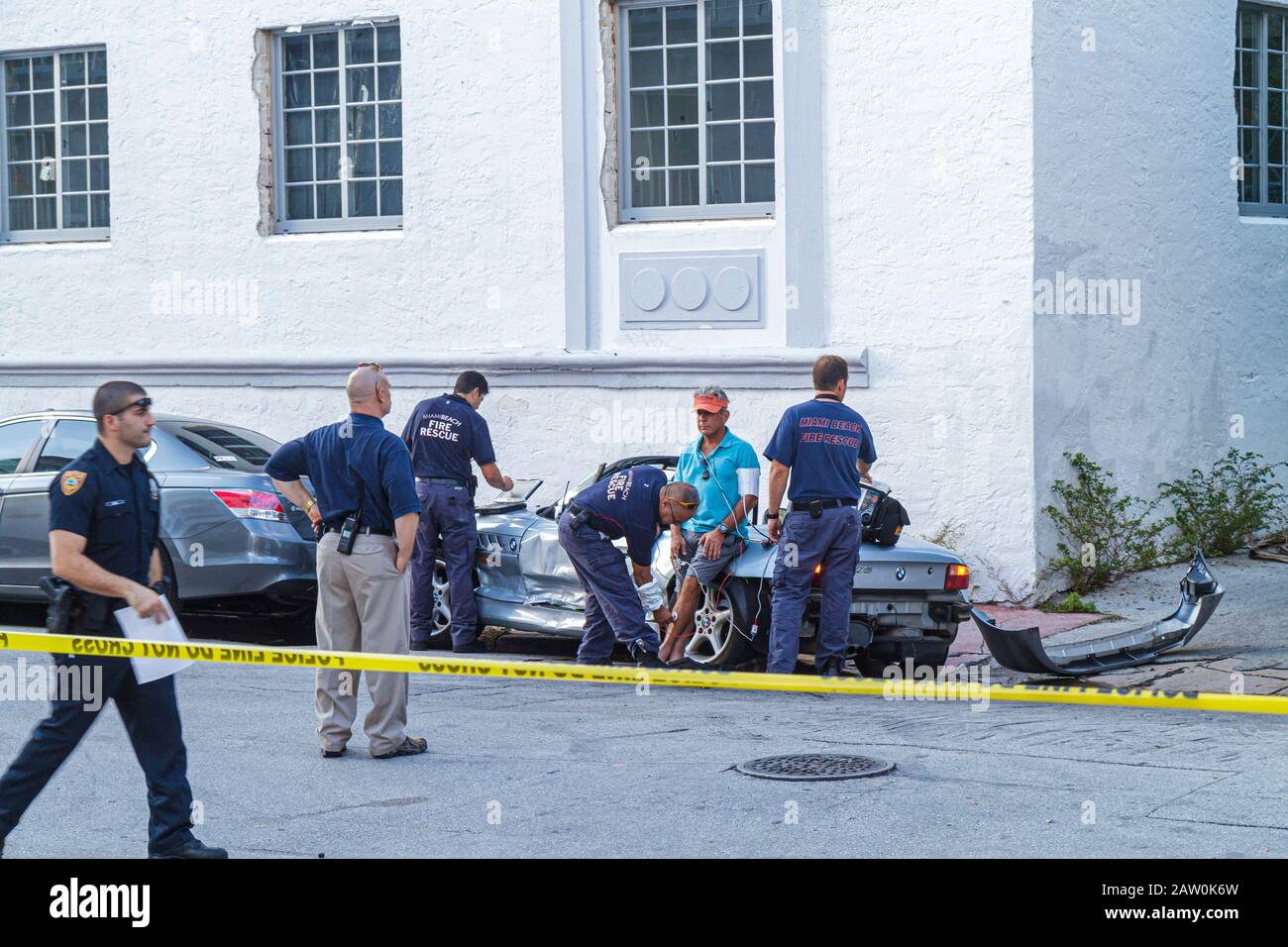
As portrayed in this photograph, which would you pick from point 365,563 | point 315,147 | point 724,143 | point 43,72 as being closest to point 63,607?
point 365,563

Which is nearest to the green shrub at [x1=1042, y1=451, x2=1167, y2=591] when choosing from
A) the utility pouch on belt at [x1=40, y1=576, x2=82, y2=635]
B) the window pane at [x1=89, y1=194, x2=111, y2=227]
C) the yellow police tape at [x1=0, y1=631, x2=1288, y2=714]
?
the yellow police tape at [x1=0, y1=631, x2=1288, y2=714]

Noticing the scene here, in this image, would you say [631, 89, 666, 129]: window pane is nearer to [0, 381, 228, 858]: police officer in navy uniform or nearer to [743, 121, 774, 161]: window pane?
[743, 121, 774, 161]: window pane

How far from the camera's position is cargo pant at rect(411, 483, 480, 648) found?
10992mm

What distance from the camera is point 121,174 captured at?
54.5ft

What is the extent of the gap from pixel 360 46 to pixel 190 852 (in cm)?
1131

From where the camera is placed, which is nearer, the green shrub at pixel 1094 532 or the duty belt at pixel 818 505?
the duty belt at pixel 818 505

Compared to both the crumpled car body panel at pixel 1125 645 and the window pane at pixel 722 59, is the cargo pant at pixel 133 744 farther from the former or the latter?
the window pane at pixel 722 59

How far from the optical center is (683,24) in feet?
48.3

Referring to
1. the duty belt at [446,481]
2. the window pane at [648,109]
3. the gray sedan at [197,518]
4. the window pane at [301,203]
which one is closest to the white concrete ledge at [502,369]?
the window pane at [301,203]

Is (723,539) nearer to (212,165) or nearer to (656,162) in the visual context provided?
(656,162)

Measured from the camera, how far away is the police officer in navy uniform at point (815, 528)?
31.4 feet

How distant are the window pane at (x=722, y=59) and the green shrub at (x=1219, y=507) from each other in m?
4.94

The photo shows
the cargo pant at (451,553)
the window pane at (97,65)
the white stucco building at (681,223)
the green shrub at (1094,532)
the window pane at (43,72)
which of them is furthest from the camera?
the window pane at (43,72)
